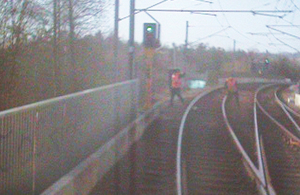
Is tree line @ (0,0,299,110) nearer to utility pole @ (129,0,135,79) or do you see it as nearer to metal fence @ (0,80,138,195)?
utility pole @ (129,0,135,79)

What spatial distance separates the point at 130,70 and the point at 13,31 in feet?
28.6

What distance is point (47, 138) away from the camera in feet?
25.3

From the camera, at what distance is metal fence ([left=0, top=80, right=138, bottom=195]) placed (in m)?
6.30

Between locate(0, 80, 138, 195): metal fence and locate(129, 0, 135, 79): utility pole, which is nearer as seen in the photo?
locate(0, 80, 138, 195): metal fence

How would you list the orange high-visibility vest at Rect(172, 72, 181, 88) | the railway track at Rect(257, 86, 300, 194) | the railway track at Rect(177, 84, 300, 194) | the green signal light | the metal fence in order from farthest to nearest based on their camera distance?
1. the orange high-visibility vest at Rect(172, 72, 181, 88)
2. the green signal light
3. the railway track at Rect(257, 86, 300, 194)
4. the railway track at Rect(177, 84, 300, 194)
5. the metal fence

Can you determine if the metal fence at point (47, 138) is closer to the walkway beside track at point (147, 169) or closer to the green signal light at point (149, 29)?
the walkway beside track at point (147, 169)

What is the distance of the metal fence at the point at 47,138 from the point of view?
6297 mm

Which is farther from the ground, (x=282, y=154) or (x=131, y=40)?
(x=131, y=40)

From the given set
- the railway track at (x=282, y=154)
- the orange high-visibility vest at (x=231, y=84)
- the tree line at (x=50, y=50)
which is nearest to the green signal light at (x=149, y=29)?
the tree line at (x=50, y=50)

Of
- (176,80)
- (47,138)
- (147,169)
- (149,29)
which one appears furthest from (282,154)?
(176,80)

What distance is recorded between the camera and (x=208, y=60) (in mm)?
70938

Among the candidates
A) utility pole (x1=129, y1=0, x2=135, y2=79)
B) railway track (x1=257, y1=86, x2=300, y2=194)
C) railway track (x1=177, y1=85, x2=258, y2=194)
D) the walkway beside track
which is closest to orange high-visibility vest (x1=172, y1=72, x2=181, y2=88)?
utility pole (x1=129, y1=0, x2=135, y2=79)

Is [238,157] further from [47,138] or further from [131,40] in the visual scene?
[131,40]

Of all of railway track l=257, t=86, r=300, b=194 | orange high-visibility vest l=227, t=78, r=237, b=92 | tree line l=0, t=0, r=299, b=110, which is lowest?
railway track l=257, t=86, r=300, b=194
